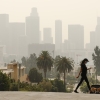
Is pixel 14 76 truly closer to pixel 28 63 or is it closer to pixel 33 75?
pixel 33 75

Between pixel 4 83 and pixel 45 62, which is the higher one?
pixel 45 62

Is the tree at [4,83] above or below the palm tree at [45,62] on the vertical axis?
below

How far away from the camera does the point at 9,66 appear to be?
56656 millimetres

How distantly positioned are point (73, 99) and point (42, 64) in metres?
64.2

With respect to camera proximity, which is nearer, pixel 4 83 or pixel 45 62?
pixel 4 83

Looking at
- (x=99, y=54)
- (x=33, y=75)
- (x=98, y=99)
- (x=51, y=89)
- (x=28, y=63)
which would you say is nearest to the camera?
(x=98, y=99)

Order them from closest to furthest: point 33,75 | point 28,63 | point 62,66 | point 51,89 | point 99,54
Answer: point 51,89, point 33,75, point 62,66, point 99,54, point 28,63

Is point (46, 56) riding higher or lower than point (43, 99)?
higher

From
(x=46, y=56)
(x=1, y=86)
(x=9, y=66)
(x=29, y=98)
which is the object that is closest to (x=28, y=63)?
(x=46, y=56)

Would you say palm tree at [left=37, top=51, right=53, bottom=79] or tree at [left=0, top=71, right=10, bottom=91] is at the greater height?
palm tree at [left=37, top=51, right=53, bottom=79]

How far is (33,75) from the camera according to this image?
66188 mm

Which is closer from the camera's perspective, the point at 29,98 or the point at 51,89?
the point at 29,98

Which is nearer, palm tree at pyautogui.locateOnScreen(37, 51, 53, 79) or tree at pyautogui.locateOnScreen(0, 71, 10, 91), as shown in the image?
tree at pyautogui.locateOnScreen(0, 71, 10, 91)

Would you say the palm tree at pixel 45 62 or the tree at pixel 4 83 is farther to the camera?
the palm tree at pixel 45 62
